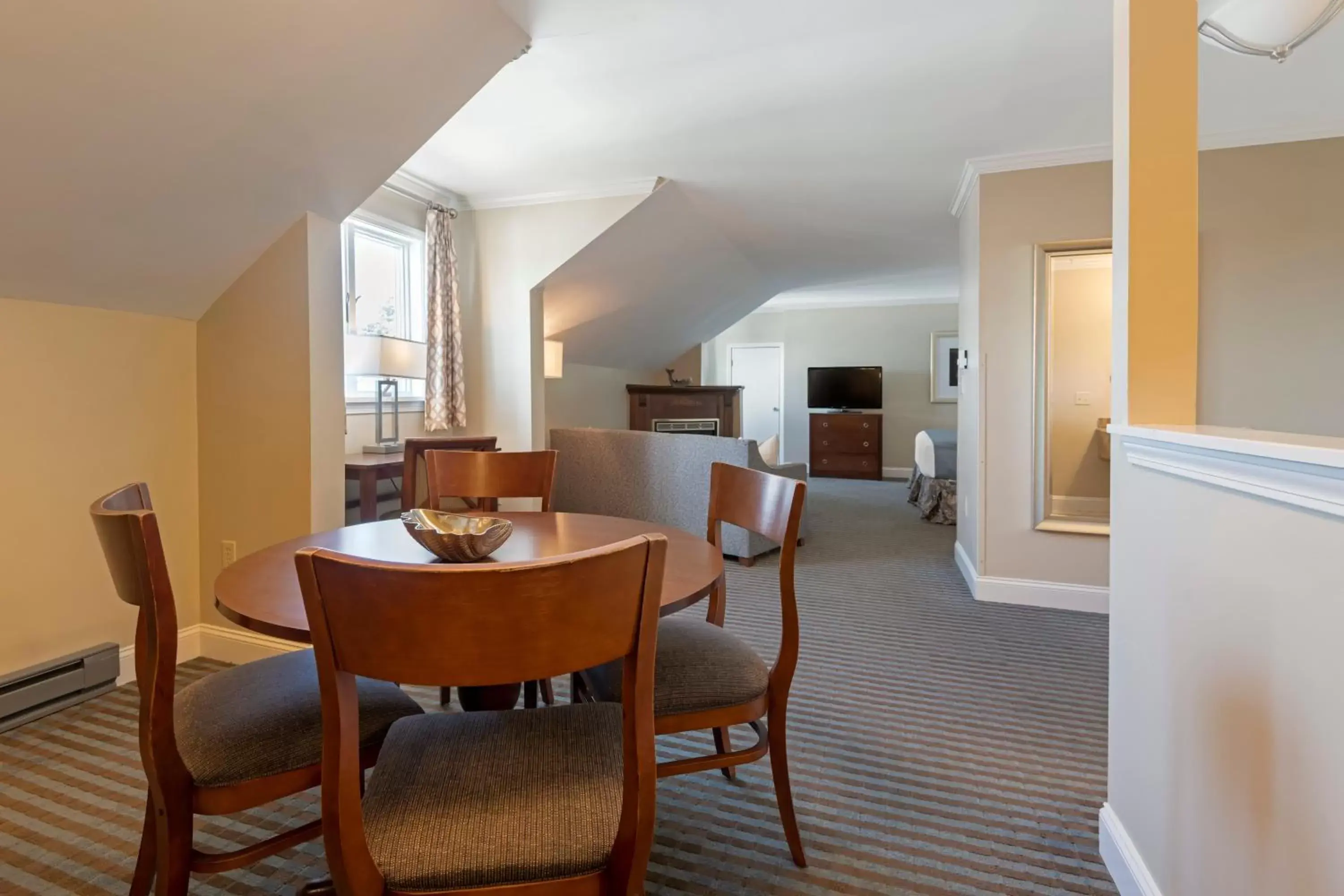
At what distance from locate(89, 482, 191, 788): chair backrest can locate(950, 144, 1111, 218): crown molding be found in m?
3.78

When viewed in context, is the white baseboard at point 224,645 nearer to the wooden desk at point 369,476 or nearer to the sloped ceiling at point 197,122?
the wooden desk at point 369,476

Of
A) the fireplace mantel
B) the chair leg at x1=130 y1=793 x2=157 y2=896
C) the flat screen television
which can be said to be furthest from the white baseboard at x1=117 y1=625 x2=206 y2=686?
the flat screen television

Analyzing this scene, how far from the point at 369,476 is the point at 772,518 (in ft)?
7.21

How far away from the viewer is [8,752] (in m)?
1.95

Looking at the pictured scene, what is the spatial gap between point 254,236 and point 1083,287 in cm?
380

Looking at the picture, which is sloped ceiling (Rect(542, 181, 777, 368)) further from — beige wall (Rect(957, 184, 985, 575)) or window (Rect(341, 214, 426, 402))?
beige wall (Rect(957, 184, 985, 575))

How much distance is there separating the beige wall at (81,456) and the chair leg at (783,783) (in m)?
2.23

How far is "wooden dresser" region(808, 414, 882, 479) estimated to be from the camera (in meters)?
8.66

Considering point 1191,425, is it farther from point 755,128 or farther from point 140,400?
point 140,400

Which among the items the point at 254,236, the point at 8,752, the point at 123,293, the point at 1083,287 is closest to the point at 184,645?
the point at 8,752

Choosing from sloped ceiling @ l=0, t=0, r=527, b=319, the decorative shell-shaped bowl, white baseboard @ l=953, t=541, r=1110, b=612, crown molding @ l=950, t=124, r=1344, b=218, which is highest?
crown molding @ l=950, t=124, r=1344, b=218

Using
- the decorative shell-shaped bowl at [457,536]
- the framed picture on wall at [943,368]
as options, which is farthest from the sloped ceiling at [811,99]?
the framed picture on wall at [943,368]

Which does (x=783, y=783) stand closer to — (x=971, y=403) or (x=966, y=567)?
(x=966, y=567)

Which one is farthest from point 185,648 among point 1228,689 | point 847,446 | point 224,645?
point 847,446
